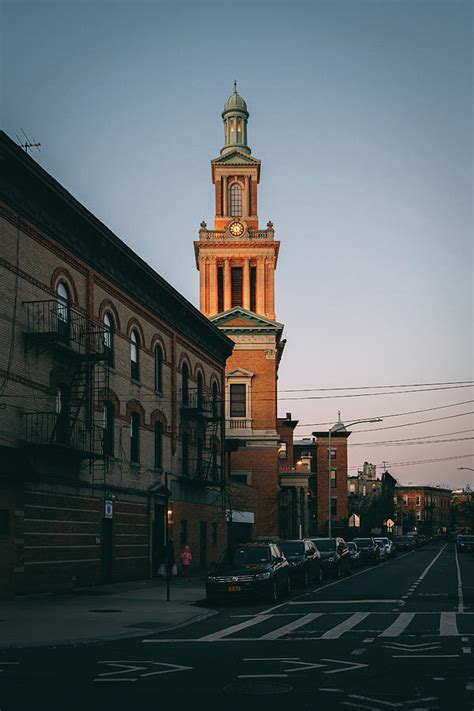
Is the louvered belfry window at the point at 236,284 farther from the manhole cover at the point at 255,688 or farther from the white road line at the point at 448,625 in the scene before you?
the manhole cover at the point at 255,688

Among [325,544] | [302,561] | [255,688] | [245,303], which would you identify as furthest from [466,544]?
[255,688]

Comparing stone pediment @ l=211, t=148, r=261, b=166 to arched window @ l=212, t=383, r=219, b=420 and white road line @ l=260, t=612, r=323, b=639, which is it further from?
white road line @ l=260, t=612, r=323, b=639

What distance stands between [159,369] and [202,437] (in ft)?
23.7

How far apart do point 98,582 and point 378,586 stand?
9398mm

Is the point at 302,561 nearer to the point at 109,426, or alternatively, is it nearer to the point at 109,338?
the point at 109,426

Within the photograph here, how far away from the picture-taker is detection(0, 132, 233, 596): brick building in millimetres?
26078

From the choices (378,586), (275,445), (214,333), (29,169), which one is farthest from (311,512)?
(29,169)

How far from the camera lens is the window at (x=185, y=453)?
43.6 m

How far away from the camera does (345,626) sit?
1894 cm

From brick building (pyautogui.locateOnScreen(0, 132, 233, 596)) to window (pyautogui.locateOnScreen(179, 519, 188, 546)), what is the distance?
0.09m

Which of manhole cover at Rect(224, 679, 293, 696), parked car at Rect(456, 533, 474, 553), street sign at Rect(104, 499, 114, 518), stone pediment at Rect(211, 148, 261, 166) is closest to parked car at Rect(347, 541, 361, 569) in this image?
street sign at Rect(104, 499, 114, 518)

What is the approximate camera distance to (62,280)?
29.7 meters

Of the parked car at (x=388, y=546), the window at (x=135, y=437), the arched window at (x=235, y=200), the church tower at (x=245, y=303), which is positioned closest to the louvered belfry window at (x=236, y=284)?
the church tower at (x=245, y=303)

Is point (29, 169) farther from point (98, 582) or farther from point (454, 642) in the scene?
point (454, 642)
